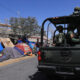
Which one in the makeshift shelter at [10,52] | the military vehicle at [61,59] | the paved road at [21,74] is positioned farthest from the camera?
the makeshift shelter at [10,52]

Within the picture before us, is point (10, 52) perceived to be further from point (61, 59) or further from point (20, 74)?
point (61, 59)

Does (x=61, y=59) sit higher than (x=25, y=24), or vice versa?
(x=25, y=24)

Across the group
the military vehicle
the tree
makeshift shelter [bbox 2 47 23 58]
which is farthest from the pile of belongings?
the tree

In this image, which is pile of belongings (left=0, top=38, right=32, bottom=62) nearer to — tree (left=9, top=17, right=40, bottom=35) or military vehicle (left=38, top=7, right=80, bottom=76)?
military vehicle (left=38, top=7, right=80, bottom=76)

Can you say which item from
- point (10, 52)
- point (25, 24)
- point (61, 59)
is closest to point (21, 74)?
point (61, 59)

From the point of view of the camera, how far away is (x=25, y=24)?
3453 cm

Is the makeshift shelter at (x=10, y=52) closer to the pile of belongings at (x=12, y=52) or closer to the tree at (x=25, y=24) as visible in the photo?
Result: the pile of belongings at (x=12, y=52)

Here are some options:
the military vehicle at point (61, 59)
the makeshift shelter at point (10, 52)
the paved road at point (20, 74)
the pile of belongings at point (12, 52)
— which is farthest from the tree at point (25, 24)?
the military vehicle at point (61, 59)

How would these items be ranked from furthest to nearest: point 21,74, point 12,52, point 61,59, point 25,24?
point 25,24 < point 12,52 < point 21,74 < point 61,59

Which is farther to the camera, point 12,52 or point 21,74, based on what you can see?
point 12,52

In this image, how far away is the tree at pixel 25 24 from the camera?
110 feet

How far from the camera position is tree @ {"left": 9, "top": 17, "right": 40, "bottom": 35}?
3356 centimetres

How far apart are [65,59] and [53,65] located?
0.43 meters

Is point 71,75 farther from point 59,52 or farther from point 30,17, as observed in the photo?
point 30,17
